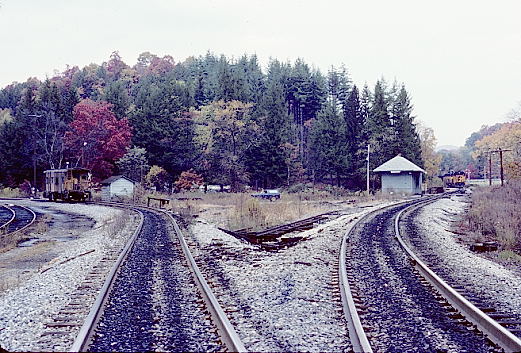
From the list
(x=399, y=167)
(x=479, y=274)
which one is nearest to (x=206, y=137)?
(x=399, y=167)

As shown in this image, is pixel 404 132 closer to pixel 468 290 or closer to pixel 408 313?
pixel 468 290

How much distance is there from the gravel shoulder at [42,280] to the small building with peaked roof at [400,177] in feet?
137

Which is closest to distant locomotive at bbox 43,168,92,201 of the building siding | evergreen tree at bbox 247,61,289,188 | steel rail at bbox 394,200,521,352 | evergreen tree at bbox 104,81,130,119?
evergreen tree at bbox 247,61,289,188

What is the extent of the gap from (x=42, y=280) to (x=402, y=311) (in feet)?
24.6

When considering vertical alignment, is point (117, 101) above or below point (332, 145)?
above

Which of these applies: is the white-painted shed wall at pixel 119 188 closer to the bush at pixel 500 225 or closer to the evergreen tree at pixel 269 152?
the evergreen tree at pixel 269 152

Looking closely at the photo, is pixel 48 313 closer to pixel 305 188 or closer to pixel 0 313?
pixel 0 313

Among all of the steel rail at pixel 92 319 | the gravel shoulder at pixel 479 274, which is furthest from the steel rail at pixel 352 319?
the steel rail at pixel 92 319

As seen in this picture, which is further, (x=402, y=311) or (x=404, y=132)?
(x=404, y=132)

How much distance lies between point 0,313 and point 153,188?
185 ft

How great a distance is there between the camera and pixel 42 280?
11.4m

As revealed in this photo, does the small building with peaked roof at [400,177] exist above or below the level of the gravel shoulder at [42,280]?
above

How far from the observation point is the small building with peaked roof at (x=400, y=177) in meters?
61.4

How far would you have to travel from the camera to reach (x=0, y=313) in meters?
8.20
